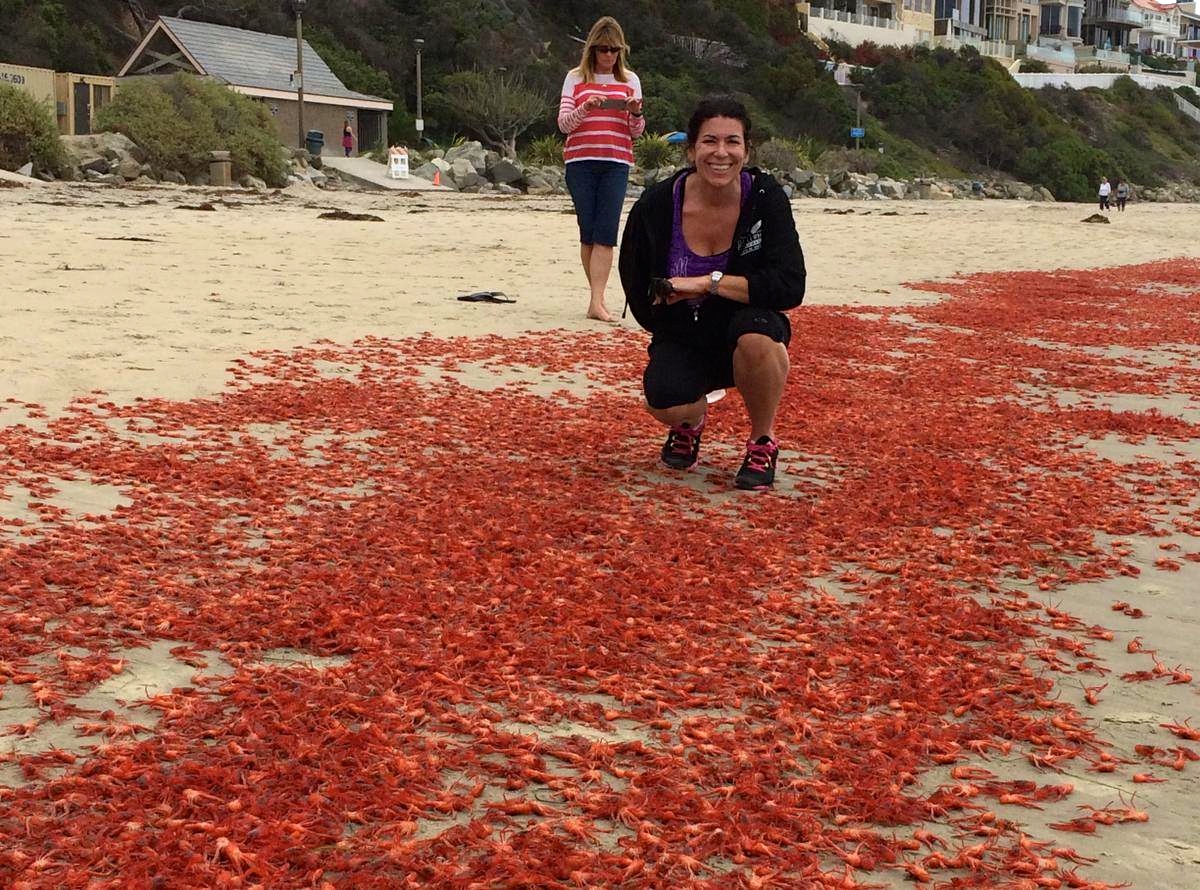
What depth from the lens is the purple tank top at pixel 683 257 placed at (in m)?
5.09

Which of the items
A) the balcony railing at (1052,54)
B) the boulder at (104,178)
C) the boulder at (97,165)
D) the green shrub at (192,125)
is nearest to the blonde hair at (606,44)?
the boulder at (104,178)

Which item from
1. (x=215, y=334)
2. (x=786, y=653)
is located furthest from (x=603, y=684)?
(x=215, y=334)

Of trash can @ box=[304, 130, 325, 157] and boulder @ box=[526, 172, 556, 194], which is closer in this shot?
boulder @ box=[526, 172, 556, 194]

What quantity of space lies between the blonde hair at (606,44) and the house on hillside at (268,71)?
33.9m

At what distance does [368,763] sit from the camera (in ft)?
8.23

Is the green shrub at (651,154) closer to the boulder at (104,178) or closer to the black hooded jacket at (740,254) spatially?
the boulder at (104,178)

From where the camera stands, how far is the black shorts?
5.06 metres

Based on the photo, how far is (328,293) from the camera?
9648 mm

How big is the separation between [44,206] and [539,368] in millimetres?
11118

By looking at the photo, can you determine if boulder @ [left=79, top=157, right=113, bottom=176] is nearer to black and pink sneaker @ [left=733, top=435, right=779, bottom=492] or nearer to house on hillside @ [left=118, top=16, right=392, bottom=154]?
house on hillside @ [left=118, top=16, right=392, bottom=154]

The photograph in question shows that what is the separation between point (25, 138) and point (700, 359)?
21.8 m

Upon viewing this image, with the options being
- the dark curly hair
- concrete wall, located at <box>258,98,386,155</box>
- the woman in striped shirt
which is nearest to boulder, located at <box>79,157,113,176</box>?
the woman in striped shirt

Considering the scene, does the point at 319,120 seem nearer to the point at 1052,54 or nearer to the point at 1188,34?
the point at 1052,54

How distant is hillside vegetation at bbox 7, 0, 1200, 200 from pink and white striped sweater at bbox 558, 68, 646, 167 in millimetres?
35586
